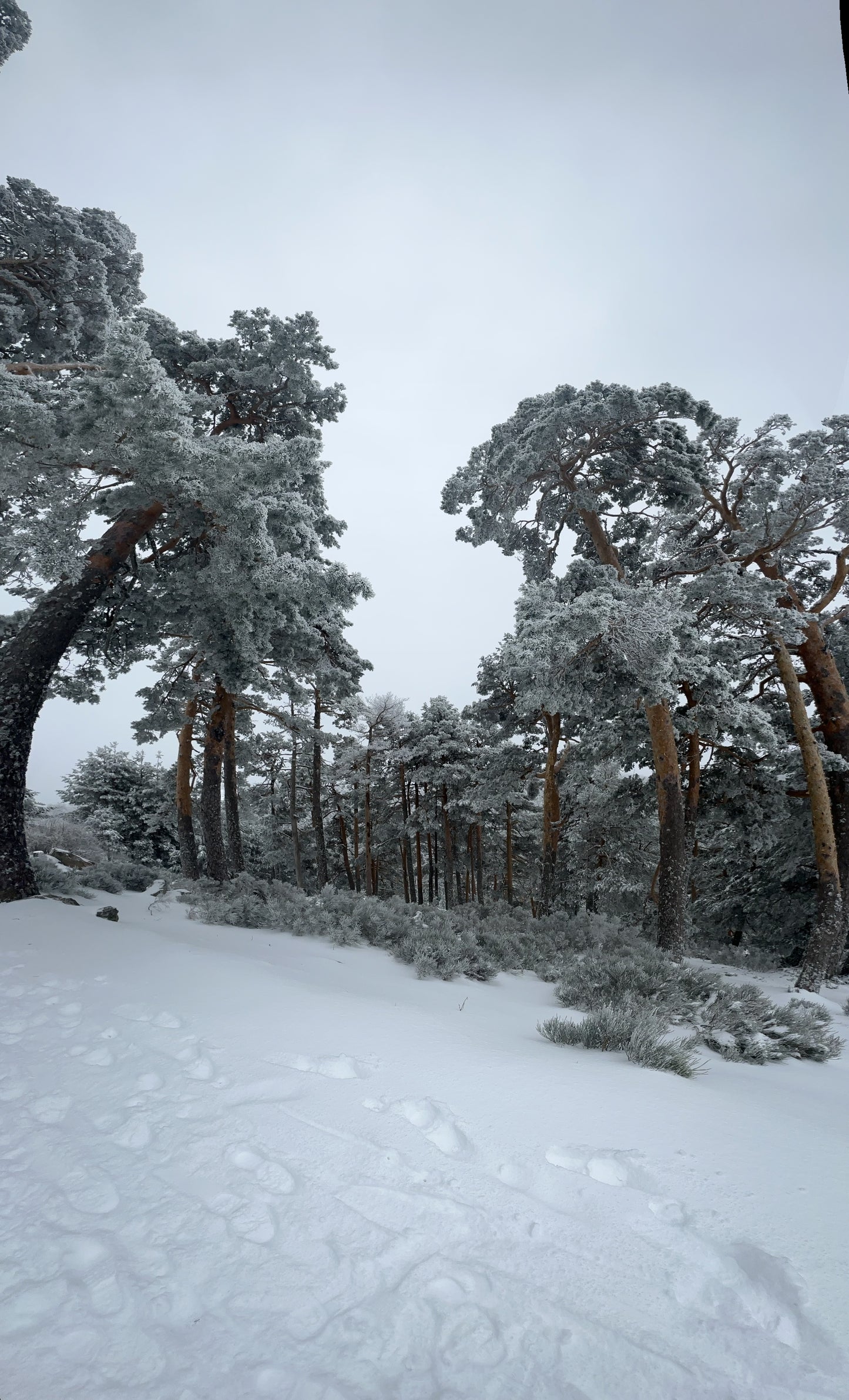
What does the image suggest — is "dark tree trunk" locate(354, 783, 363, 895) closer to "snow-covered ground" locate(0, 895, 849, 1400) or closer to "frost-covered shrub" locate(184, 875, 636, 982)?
"frost-covered shrub" locate(184, 875, 636, 982)

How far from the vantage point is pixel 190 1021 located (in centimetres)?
390

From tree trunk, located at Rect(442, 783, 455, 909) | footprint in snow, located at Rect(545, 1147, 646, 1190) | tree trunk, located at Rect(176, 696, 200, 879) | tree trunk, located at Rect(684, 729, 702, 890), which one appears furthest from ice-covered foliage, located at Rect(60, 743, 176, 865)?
footprint in snow, located at Rect(545, 1147, 646, 1190)

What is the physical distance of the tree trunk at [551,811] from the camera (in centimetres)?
1596

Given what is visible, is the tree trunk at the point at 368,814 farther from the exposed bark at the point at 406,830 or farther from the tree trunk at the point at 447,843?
the tree trunk at the point at 447,843

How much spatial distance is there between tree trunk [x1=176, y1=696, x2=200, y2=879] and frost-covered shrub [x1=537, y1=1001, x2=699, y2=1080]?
13567 mm

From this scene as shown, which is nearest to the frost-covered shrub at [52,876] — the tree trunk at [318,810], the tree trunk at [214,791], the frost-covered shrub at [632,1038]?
the tree trunk at [214,791]

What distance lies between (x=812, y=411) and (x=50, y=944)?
15058mm

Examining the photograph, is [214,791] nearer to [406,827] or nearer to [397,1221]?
[397,1221]

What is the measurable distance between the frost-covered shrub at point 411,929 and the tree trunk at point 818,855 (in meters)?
3.27

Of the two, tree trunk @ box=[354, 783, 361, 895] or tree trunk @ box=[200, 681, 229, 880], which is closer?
tree trunk @ box=[200, 681, 229, 880]

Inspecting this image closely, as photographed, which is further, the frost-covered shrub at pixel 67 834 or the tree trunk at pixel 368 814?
the tree trunk at pixel 368 814

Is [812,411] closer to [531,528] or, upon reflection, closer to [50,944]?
[531,528]

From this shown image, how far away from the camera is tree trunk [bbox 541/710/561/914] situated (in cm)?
1596

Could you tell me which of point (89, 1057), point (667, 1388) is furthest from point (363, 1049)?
point (667, 1388)
